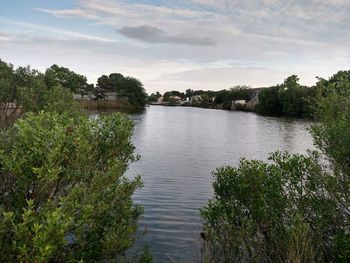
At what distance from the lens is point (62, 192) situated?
23.4 ft

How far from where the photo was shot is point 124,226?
771 cm

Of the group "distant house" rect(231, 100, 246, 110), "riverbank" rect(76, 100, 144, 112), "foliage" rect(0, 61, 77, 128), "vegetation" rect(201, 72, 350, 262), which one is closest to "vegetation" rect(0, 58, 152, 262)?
"vegetation" rect(201, 72, 350, 262)

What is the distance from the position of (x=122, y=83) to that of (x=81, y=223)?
147 metres

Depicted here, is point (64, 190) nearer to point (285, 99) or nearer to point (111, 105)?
point (285, 99)

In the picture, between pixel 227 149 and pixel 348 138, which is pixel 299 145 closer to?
pixel 227 149

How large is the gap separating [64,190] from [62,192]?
7 centimetres

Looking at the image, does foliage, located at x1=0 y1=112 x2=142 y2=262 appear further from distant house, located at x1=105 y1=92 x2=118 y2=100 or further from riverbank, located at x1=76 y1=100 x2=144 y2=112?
distant house, located at x1=105 y1=92 x2=118 y2=100

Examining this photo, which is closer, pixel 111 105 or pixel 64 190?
pixel 64 190

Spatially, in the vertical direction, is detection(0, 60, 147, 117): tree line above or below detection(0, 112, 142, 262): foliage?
above

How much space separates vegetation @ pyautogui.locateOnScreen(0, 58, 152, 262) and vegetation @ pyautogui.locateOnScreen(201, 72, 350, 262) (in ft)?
8.19

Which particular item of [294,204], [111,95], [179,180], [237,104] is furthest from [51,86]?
[237,104]

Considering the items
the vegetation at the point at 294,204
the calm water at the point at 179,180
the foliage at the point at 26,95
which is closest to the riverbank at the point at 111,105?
the calm water at the point at 179,180

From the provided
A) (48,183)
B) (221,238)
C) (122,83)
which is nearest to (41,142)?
(48,183)

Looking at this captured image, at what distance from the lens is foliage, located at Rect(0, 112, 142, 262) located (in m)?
5.57
